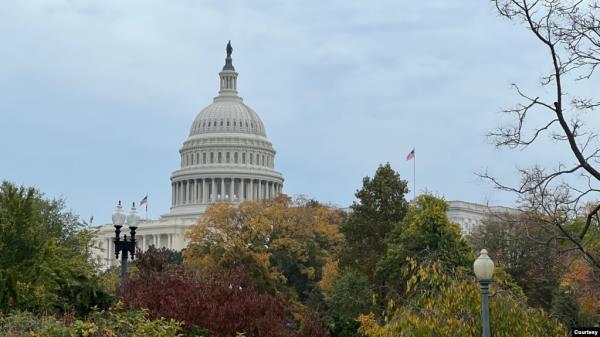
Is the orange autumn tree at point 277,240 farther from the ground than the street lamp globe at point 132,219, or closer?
farther from the ground

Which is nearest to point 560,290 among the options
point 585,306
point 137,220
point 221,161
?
point 585,306

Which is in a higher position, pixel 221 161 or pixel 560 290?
pixel 221 161

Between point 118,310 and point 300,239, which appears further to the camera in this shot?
point 300,239

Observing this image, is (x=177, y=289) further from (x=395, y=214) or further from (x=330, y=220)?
(x=330, y=220)

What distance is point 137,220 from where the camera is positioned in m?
33.9

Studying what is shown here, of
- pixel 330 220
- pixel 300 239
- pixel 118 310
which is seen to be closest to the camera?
pixel 118 310

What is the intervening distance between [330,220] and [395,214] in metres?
48.2

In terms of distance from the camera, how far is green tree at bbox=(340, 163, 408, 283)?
55531 mm

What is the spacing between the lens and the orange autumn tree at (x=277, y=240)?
82.9 metres

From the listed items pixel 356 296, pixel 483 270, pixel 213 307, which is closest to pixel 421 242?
pixel 356 296

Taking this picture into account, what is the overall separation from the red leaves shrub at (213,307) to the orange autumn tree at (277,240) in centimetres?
4840

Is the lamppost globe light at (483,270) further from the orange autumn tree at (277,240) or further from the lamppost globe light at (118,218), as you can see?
the orange autumn tree at (277,240)

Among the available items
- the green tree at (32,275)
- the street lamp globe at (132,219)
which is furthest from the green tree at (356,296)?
the green tree at (32,275)

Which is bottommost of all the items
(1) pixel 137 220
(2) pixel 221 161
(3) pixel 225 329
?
(3) pixel 225 329
